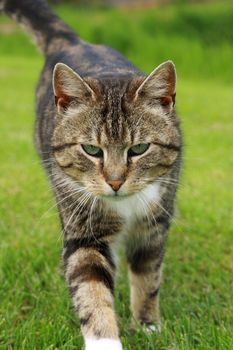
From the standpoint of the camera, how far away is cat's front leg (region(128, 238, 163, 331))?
9.66 ft

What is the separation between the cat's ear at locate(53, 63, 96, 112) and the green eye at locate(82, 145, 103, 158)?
0.69 ft

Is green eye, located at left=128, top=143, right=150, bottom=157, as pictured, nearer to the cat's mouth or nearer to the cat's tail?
the cat's mouth

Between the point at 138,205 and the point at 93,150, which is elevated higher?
the point at 93,150

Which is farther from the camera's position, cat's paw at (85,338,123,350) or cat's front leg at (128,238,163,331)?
cat's front leg at (128,238,163,331)

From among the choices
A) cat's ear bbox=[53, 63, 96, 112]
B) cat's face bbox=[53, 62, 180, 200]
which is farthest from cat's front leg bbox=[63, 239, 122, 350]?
cat's ear bbox=[53, 63, 96, 112]

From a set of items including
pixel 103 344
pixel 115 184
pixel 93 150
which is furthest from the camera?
pixel 93 150

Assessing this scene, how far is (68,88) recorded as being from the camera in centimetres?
260

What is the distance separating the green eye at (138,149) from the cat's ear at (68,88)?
0.29m

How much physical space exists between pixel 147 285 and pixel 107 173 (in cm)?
77

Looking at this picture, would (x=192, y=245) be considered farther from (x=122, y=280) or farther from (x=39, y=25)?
(x=39, y=25)

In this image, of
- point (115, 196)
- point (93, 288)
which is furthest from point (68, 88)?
point (93, 288)

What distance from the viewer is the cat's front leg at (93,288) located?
2348mm

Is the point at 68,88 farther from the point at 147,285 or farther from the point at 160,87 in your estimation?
the point at 147,285

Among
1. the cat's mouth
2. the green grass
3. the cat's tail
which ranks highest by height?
the cat's tail
